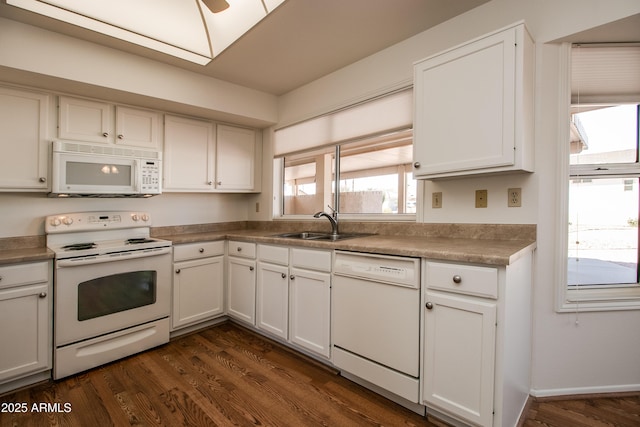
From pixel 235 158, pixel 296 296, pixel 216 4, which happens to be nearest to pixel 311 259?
pixel 296 296

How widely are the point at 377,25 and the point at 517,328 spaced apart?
2.05 metres

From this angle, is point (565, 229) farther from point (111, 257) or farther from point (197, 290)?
point (111, 257)

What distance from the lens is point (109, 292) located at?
2189 mm

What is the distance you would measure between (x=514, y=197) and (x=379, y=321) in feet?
3.60

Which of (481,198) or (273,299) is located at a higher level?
(481,198)

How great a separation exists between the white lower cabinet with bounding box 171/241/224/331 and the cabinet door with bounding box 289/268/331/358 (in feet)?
3.11

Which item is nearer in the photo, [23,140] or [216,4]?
[216,4]

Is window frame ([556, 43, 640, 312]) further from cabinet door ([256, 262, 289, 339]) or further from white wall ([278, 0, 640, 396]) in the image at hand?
cabinet door ([256, 262, 289, 339])

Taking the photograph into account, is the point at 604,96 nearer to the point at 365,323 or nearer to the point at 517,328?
the point at 517,328

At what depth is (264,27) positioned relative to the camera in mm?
2068

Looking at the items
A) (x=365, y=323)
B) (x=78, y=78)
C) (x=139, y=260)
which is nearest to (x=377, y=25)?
(x=365, y=323)

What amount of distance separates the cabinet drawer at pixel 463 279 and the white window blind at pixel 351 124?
1.23 m

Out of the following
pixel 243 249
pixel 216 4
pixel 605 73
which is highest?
pixel 216 4

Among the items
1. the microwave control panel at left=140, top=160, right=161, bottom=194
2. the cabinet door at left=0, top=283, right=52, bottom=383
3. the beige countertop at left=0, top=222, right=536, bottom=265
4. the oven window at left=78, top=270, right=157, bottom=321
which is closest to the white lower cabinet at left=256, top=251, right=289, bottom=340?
the beige countertop at left=0, top=222, right=536, bottom=265
